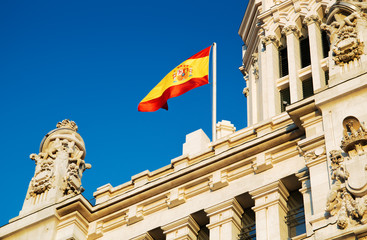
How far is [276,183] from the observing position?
30266 millimetres

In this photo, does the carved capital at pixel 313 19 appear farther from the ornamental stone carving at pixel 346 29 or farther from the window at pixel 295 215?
the window at pixel 295 215

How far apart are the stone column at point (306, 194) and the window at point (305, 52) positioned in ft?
63.1

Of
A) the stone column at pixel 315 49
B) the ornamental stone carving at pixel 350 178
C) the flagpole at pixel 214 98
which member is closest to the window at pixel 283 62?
the stone column at pixel 315 49

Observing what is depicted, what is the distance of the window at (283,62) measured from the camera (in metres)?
49.0

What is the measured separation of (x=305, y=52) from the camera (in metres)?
49.0

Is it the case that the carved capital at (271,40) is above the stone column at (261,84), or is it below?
above

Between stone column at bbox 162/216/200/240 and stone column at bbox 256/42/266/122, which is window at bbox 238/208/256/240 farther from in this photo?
stone column at bbox 256/42/266/122

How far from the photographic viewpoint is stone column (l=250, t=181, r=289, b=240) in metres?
28.8

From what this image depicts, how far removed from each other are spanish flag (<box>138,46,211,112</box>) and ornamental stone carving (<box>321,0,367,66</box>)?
35.8ft

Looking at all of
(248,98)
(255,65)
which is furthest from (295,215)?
(255,65)

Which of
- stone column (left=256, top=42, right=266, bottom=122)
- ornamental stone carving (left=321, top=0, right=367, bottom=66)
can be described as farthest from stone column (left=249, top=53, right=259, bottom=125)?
ornamental stone carving (left=321, top=0, right=367, bottom=66)

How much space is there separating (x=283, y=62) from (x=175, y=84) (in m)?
9.16

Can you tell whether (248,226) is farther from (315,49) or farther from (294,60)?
(294,60)

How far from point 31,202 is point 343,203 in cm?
1482
